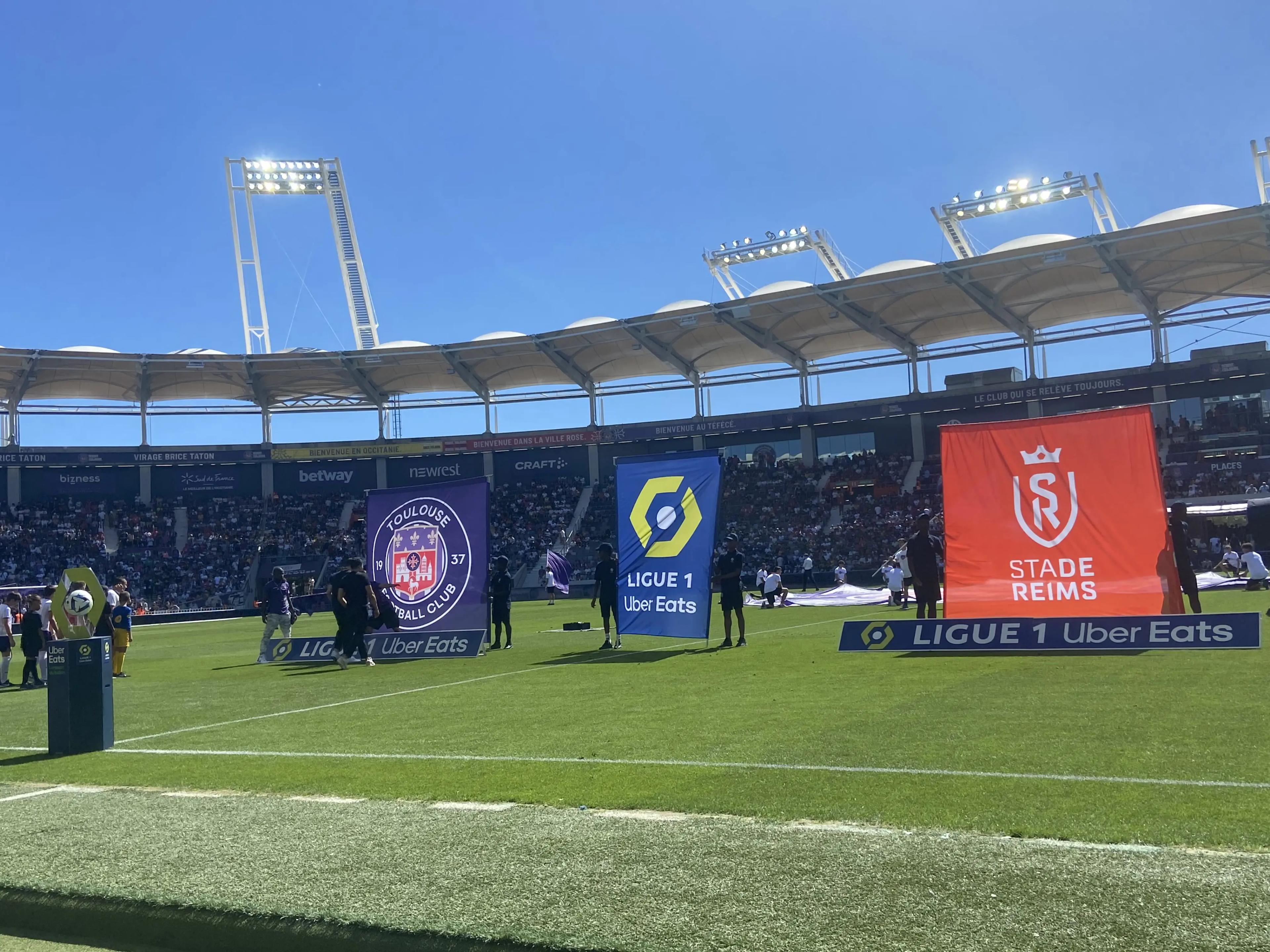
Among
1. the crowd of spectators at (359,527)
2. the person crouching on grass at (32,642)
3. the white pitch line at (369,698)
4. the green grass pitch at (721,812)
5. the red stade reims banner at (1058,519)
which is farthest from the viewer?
the crowd of spectators at (359,527)

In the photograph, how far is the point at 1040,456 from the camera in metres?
13.9

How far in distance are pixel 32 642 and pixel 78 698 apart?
864cm

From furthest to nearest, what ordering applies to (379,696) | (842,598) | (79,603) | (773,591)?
(773,591) → (842,598) → (379,696) → (79,603)

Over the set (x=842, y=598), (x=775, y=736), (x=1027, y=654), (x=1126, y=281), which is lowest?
(x=842, y=598)

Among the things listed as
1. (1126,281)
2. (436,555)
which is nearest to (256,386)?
(436,555)

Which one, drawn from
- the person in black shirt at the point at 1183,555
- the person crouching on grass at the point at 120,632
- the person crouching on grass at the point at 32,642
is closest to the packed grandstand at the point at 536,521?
the person in black shirt at the point at 1183,555

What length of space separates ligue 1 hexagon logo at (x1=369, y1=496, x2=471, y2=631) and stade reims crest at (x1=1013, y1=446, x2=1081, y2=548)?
9432mm

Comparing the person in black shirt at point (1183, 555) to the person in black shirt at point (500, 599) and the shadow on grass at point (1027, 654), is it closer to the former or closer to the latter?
the shadow on grass at point (1027, 654)

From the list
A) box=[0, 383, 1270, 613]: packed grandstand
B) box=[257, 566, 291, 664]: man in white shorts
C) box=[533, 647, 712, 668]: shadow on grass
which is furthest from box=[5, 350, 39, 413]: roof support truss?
box=[533, 647, 712, 668]: shadow on grass

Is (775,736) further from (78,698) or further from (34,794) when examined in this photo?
(78,698)

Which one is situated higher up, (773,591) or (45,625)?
(45,625)

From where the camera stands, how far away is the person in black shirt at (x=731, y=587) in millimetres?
16766

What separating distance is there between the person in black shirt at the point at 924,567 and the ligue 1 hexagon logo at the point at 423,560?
7.71 meters

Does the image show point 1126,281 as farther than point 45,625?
Yes
